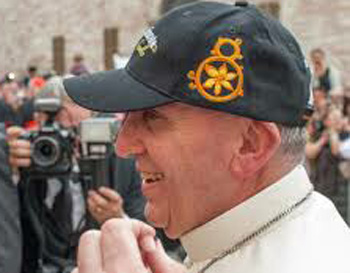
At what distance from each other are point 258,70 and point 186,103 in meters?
0.13

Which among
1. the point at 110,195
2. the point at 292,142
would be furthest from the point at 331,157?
the point at 292,142

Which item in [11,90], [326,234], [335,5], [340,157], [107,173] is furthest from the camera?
[335,5]

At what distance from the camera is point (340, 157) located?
23.2ft

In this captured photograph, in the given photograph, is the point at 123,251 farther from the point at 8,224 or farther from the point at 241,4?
the point at 8,224

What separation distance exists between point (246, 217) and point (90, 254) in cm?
27

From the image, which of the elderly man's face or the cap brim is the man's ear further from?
the cap brim

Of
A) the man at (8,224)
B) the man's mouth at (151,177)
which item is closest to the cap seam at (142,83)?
the man's mouth at (151,177)

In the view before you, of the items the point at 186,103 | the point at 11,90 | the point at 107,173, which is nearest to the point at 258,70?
the point at 186,103

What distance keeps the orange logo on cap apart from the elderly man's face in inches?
1.6

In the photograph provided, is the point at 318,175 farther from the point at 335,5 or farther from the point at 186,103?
the point at 335,5

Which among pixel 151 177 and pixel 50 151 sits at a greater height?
pixel 151 177

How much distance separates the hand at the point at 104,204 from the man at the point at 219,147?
209 centimetres

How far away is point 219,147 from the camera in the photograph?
59.3 inches

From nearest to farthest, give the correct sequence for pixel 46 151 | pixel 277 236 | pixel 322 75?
pixel 277 236 → pixel 46 151 → pixel 322 75
